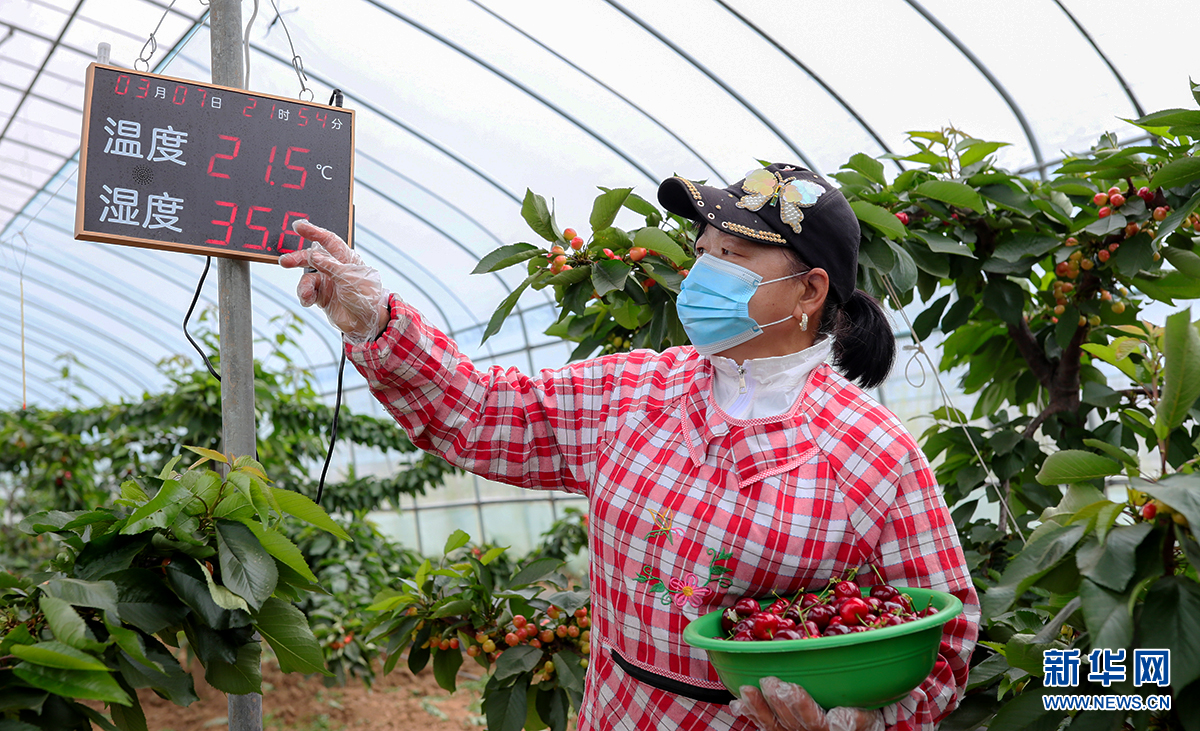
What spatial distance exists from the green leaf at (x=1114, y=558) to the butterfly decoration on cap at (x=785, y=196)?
1.85ft

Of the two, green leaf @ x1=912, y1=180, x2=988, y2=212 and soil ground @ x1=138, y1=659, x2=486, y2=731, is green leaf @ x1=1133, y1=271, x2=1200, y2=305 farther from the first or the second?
soil ground @ x1=138, y1=659, x2=486, y2=731

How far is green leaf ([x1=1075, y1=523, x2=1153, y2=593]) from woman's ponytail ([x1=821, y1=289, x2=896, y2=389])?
0.48m

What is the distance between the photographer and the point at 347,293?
47.1 inches

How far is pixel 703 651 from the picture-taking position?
117cm

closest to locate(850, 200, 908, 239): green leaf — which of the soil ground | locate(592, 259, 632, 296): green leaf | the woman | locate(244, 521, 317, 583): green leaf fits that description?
the woman

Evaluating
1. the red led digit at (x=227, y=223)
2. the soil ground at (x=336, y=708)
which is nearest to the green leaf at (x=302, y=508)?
the red led digit at (x=227, y=223)

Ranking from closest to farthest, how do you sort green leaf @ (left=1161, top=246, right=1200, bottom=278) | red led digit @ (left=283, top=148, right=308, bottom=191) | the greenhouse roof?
1. red led digit @ (left=283, top=148, right=308, bottom=191)
2. green leaf @ (left=1161, top=246, right=1200, bottom=278)
3. the greenhouse roof

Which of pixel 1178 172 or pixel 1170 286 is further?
pixel 1170 286

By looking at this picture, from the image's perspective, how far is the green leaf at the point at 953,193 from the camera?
75.2 inches

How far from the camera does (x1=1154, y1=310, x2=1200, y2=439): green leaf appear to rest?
3.15 feet

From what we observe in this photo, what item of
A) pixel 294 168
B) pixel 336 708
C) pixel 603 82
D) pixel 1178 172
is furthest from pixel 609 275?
pixel 336 708

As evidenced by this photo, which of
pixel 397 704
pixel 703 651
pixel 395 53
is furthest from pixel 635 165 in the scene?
pixel 703 651

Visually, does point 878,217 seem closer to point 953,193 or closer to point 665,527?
point 953,193

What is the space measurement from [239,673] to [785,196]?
105cm
